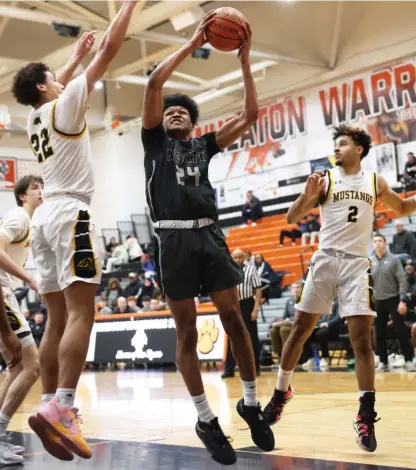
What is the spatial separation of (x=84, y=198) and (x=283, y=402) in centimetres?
221

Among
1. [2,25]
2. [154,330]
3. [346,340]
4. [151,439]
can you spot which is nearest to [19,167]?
[2,25]

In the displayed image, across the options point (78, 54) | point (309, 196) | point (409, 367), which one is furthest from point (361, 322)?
point (409, 367)

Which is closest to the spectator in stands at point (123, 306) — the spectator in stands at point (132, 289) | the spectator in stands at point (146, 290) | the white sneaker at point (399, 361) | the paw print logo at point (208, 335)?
the spectator in stands at point (146, 290)

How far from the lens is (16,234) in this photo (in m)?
5.33

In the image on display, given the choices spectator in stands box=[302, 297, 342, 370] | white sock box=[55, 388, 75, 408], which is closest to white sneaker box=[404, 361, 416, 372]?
spectator in stands box=[302, 297, 342, 370]

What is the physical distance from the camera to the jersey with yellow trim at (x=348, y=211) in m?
5.26

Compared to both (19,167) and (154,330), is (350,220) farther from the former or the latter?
(19,167)

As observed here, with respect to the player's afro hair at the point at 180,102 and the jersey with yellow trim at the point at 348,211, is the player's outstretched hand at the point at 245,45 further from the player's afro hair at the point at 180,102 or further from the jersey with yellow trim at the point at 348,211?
the jersey with yellow trim at the point at 348,211

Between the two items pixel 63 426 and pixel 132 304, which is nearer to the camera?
pixel 63 426

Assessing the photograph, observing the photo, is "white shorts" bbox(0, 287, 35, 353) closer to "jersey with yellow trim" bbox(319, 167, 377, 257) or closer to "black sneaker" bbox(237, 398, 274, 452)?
"black sneaker" bbox(237, 398, 274, 452)

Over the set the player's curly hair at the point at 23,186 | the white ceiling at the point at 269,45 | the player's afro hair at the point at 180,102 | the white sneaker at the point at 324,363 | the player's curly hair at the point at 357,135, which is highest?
the white ceiling at the point at 269,45

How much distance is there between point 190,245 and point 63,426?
1.30 metres

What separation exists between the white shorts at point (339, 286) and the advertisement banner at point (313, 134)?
15018 mm

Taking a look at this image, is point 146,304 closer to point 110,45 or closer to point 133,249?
point 133,249
